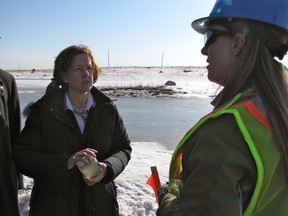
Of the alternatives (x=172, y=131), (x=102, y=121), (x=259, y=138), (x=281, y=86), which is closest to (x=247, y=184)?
(x=259, y=138)

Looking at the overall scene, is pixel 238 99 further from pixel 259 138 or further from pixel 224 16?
pixel 224 16

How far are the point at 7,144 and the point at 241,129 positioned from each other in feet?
6.90

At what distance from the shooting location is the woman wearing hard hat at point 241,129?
1.09 metres

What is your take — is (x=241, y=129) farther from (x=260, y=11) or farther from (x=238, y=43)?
(x=260, y=11)

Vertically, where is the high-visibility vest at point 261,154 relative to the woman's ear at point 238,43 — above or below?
below

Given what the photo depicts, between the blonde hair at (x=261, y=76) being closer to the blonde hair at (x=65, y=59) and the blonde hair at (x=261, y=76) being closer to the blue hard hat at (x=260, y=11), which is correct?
the blue hard hat at (x=260, y=11)

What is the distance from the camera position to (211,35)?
55.2 inches

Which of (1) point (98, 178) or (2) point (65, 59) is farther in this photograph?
(2) point (65, 59)

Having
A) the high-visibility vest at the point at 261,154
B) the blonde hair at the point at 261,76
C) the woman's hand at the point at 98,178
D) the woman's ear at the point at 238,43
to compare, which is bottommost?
the woman's hand at the point at 98,178

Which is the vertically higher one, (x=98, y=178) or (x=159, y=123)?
(x=98, y=178)

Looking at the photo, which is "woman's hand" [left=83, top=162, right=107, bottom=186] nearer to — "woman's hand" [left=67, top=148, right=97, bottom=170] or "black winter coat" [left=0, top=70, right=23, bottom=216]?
"woman's hand" [left=67, top=148, right=97, bottom=170]

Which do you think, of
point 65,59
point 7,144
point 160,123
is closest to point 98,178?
point 7,144

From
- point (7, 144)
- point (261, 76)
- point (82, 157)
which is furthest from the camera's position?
point (7, 144)

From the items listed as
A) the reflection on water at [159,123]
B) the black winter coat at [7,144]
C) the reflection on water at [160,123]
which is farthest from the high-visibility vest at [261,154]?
the reflection on water at [160,123]
